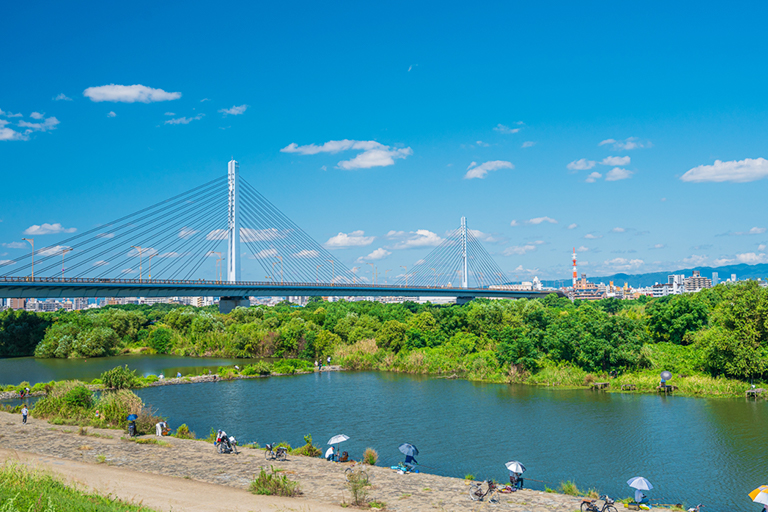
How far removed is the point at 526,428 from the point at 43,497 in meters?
19.3

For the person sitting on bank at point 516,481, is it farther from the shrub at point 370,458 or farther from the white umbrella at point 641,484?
the shrub at point 370,458

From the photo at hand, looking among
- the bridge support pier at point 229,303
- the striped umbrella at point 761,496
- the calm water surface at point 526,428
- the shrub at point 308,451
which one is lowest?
the calm water surface at point 526,428

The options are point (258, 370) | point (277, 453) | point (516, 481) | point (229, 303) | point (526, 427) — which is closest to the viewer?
point (516, 481)

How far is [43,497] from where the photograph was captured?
1090cm

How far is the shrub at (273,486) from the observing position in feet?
50.3

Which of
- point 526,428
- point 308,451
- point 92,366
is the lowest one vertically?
point 92,366

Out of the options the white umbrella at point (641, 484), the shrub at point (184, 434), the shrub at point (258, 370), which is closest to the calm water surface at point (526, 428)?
the white umbrella at point (641, 484)

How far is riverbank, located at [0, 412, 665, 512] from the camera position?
1504 cm

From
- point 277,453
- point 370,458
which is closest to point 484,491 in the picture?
point 370,458

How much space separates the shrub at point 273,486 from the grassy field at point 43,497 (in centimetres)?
358

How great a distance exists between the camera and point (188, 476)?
17.2m

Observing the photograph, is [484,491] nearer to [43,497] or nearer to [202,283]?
[43,497]

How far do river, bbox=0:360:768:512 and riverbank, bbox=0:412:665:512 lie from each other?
2.24 meters

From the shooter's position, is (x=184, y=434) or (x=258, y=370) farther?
(x=258, y=370)
